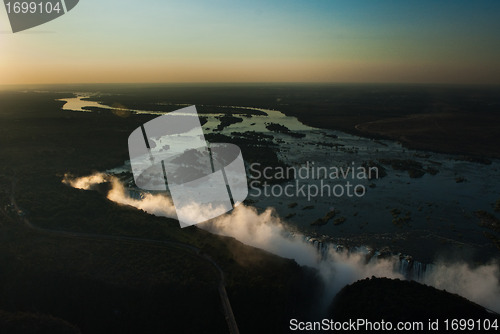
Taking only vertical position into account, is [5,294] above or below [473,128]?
below

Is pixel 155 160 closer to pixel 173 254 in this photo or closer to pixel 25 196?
pixel 25 196

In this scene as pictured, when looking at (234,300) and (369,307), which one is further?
(234,300)

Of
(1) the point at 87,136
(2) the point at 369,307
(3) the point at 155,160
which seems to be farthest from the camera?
(1) the point at 87,136

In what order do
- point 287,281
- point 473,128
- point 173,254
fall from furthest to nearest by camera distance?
point 473,128 < point 173,254 < point 287,281

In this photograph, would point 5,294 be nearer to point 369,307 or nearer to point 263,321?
point 263,321

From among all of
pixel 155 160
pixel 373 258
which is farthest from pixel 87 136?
pixel 373 258

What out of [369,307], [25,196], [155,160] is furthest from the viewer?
[155,160]

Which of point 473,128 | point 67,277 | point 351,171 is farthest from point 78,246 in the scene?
point 473,128

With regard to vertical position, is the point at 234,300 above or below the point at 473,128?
below

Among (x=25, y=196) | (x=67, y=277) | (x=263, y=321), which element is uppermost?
(x=25, y=196)

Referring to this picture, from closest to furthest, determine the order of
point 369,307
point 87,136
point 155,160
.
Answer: point 369,307, point 155,160, point 87,136
